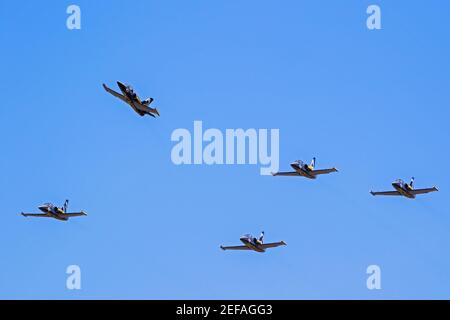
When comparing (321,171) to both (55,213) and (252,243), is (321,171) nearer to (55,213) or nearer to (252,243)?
(252,243)

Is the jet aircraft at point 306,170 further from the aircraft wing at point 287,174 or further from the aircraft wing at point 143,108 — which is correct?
the aircraft wing at point 143,108

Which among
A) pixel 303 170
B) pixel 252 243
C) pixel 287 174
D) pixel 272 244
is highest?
pixel 287 174

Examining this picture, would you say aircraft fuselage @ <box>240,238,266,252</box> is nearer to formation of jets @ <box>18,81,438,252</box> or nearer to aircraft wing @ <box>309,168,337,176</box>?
formation of jets @ <box>18,81,438,252</box>

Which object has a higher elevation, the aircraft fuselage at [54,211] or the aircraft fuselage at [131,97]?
the aircraft fuselage at [131,97]

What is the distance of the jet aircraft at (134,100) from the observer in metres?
134

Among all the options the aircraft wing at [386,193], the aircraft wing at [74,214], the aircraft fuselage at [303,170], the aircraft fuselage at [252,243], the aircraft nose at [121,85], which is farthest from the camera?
the aircraft wing at [386,193]

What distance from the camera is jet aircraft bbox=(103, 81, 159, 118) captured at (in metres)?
134

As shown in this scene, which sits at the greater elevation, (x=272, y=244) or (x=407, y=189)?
(x=407, y=189)

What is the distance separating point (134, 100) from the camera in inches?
5315

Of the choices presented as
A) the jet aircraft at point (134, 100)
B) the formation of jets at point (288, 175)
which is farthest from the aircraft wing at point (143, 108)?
the formation of jets at point (288, 175)

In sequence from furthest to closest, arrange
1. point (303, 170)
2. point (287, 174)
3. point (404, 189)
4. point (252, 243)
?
point (287, 174)
point (252, 243)
point (404, 189)
point (303, 170)

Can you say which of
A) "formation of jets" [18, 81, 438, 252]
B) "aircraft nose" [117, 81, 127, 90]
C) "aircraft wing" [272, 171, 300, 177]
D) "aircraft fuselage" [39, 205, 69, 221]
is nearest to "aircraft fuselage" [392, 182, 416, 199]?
"formation of jets" [18, 81, 438, 252]

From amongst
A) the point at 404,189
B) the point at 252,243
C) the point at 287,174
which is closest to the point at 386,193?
the point at 404,189
